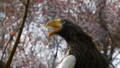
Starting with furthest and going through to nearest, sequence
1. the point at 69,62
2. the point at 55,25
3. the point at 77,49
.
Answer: the point at 55,25 < the point at 77,49 < the point at 69,62

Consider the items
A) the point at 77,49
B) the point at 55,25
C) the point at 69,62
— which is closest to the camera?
the point at 69,62

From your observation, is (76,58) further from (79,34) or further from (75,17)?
(75,17)

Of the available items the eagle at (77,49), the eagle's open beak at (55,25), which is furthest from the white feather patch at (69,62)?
the eagle's open beak at (55,25)

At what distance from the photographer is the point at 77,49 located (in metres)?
2.45

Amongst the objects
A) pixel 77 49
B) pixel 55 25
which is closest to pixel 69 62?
pixel 77 49

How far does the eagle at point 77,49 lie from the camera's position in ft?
7.79

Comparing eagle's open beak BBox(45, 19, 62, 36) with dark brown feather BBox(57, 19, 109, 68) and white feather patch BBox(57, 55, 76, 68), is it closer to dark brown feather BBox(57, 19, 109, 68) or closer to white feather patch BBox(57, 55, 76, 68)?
dark brown feather BBox(57, 19, 109, 68)

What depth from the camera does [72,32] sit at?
103 inches

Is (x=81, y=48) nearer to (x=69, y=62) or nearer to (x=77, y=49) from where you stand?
(x=77, y=49)

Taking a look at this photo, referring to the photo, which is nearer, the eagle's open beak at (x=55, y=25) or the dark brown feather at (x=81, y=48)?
the dark brown feather at (x=81, y=48)

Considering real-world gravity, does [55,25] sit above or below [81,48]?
above

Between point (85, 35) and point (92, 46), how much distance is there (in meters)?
0.15

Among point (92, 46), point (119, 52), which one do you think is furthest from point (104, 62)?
point (119, 52)

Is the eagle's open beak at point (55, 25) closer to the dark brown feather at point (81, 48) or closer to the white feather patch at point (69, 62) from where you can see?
the dark brown feather at point (81, 48)
